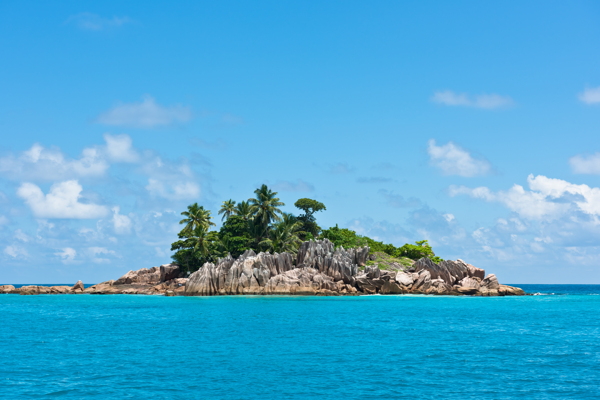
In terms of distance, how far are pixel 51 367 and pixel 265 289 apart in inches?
2351

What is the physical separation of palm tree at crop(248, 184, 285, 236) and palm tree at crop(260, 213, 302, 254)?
1.84m

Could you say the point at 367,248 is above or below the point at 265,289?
above

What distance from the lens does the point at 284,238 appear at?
3999 inches

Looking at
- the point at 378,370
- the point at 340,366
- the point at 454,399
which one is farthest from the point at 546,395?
the point at 340,366

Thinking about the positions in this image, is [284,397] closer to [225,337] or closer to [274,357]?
[274,357]

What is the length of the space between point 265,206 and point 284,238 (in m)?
7.55

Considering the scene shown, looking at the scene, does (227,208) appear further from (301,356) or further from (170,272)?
(301,356)

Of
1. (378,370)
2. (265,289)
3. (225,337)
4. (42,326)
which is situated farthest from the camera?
(265,289)

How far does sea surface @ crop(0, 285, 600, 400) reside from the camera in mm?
25125

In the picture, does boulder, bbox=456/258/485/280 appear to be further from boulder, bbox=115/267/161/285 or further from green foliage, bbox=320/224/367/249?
boulder, bbox=115/267/161/285

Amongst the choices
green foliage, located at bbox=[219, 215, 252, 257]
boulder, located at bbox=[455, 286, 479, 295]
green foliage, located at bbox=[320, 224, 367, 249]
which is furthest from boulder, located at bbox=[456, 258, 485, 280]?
green foliage, located at bbox=[219, 215, 252, 257]

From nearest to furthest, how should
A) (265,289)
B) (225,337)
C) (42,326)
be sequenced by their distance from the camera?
(225,337)
(42,326)
(265,289)

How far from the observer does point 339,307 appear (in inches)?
2721

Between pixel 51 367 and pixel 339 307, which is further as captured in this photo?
pixel 339 307
